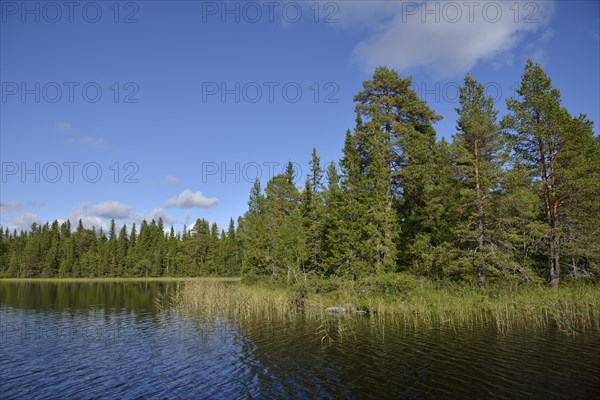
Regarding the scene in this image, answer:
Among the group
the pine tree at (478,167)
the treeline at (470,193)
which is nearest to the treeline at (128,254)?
the treeline at (470,193)

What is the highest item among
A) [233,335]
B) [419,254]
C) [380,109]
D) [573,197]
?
[380,109]

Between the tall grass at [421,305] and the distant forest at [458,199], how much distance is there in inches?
98.8

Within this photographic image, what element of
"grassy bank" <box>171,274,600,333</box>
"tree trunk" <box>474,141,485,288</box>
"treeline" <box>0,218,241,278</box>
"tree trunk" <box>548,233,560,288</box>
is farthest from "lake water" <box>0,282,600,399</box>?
"treeline" <box>0,218,241,278</box>

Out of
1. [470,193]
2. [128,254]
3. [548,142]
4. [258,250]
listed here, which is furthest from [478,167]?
[128,254]

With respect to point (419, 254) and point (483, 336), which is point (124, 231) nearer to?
point (419, 254)

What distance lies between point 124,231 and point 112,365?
110778 millimetres

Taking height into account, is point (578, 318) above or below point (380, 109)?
below

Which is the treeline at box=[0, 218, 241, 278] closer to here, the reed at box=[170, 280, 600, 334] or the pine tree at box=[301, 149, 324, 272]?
the pine tree at box=[301, 149, 324, 272]

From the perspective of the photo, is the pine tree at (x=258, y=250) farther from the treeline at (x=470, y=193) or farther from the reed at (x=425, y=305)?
the reed at (x=425, y=305)

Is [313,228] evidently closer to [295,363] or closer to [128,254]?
[295,363]

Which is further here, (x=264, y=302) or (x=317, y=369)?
(x=264, y=302)

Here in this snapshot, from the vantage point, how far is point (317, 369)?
556 inches

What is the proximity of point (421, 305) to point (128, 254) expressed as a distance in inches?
4085

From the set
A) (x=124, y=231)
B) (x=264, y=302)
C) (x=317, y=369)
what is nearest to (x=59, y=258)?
(x=124, y=231)
